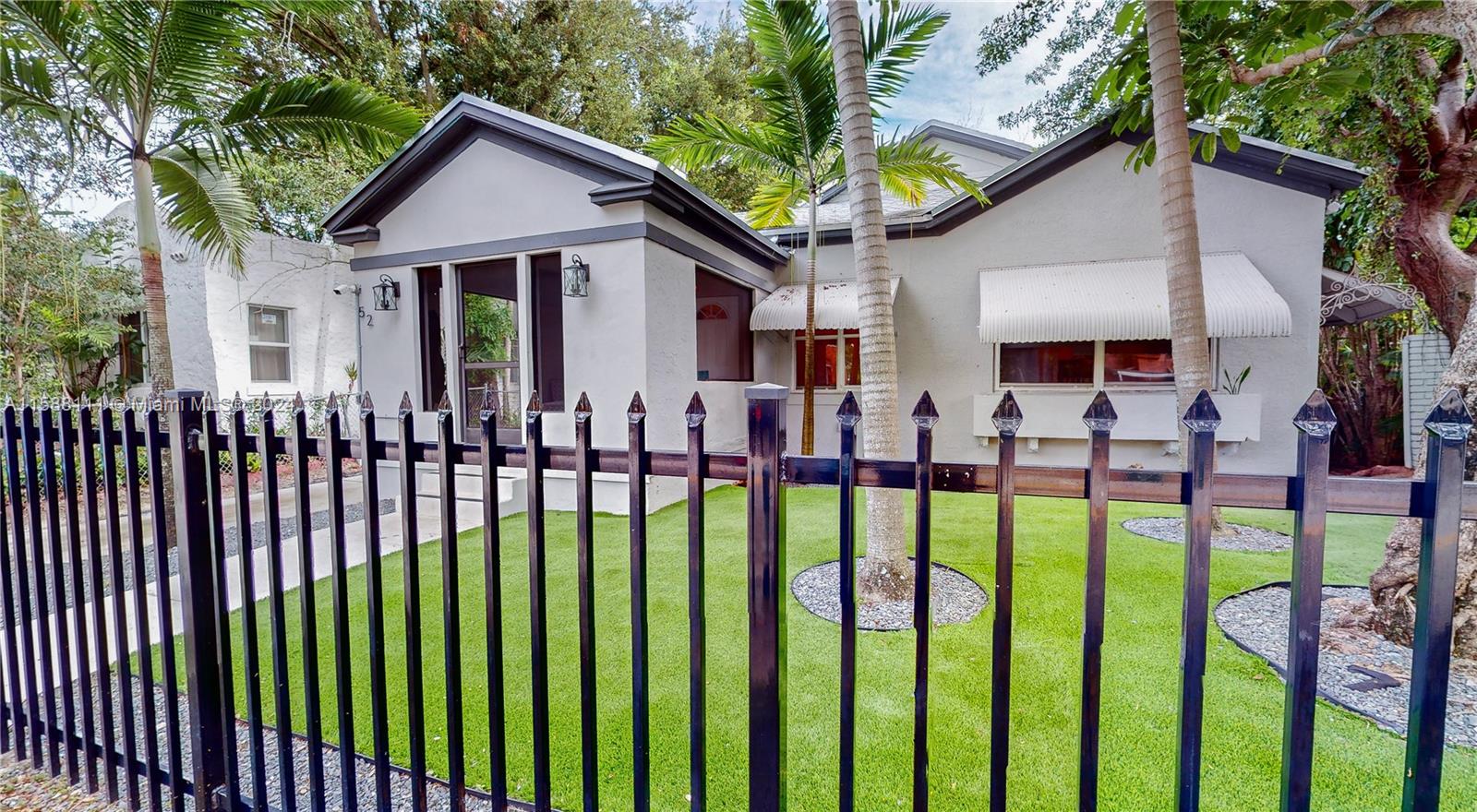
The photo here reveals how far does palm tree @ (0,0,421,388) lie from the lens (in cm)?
561

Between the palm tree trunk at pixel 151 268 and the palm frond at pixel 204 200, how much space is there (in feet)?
2.07

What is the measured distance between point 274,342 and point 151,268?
25.4 feet

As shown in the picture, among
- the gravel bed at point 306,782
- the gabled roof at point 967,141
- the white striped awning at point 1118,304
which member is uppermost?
the gabled roof at point 967,141

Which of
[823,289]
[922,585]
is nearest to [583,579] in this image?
[922,585]

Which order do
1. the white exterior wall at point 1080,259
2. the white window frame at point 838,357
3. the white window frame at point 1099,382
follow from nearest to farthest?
1. the white exterior wall at point 1080,259
2. the white window frame at point 1099,382
3. the white window frame at point 838,357

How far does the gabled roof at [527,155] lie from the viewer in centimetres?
733

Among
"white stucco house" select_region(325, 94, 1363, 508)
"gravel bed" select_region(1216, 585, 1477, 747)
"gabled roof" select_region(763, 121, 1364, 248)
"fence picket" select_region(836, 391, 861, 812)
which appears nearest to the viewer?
"fence picket" select_region(836, 391, 861, 812)

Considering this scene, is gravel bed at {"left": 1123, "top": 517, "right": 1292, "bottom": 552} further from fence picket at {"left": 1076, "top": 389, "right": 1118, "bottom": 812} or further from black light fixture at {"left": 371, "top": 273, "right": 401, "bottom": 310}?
black light fixture at {"left": 371, "top": 273, "right": 401, "bottom": 310}

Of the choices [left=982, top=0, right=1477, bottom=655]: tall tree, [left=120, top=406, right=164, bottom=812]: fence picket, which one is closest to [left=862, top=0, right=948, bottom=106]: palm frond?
[left=982, top=0, right=1477, bottom=655]: tall tree

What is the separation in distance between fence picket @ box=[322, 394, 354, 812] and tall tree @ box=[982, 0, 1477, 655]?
A: 17.8 feet

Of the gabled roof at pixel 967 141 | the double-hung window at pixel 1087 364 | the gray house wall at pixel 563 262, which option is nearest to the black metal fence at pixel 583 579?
the gray house wall at pixel 563 262

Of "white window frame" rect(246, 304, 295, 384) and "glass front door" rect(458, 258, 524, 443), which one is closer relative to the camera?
"glass front door" rect(458, 258, 524, 443)

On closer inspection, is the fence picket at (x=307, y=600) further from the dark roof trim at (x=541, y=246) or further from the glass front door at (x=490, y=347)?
the glass front door at (x=490, y=347)

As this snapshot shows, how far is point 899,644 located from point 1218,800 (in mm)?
1791
